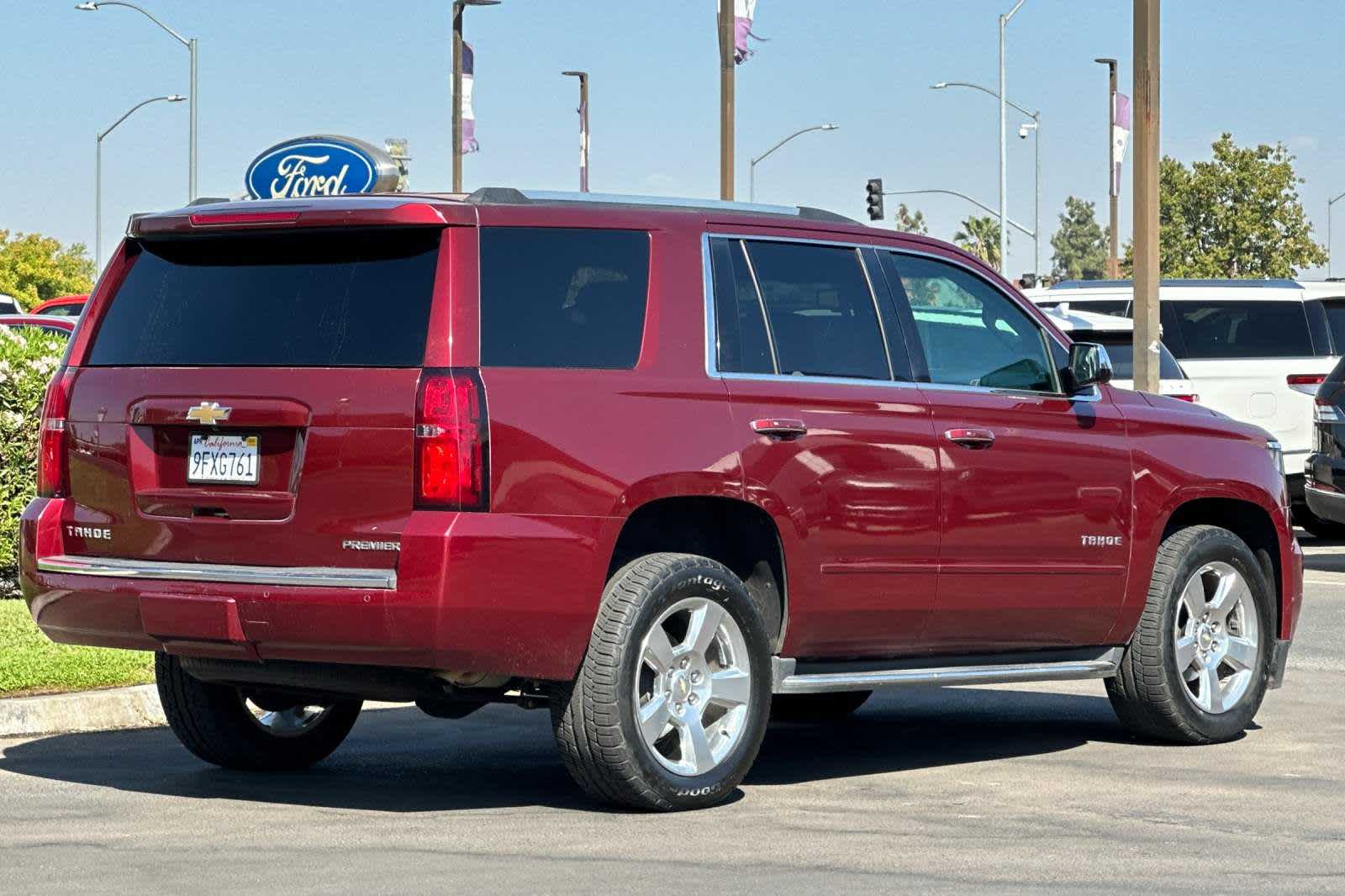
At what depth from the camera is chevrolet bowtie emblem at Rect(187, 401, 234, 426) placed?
23.4 feet

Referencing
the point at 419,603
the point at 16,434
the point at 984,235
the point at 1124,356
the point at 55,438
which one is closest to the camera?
the point at 419,603

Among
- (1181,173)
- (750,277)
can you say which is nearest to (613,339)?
(750,277)

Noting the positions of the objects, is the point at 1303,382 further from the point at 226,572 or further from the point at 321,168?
the point at 226,572

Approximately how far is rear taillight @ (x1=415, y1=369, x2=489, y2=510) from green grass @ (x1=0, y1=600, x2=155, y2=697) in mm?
3383

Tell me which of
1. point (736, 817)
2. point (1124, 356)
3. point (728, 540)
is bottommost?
point (736, 817)

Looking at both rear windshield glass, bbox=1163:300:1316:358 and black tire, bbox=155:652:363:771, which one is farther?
rear windshield glass, bbox=1163:300:1316:358

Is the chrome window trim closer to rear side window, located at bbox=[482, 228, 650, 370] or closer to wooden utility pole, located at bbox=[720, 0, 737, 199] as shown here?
rear side window, located at bbox=[482, 228, 650, 370]

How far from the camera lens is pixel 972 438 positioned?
322 inches

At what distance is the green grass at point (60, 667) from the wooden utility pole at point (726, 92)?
59.0 feet

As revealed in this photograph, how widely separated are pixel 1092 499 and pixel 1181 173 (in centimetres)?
7342

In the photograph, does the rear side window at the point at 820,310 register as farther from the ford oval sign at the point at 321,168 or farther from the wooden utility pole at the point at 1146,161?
the wooden utility pole at the point at 1146,161

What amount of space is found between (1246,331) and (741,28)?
30.6 ft

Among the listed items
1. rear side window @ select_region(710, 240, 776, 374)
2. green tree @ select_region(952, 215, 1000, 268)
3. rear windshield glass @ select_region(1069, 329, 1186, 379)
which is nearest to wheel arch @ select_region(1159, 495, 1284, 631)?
rear side window @ select_region(710, 240, 776, 374)

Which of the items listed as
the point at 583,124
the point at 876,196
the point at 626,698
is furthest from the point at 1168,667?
the point at 876,196
